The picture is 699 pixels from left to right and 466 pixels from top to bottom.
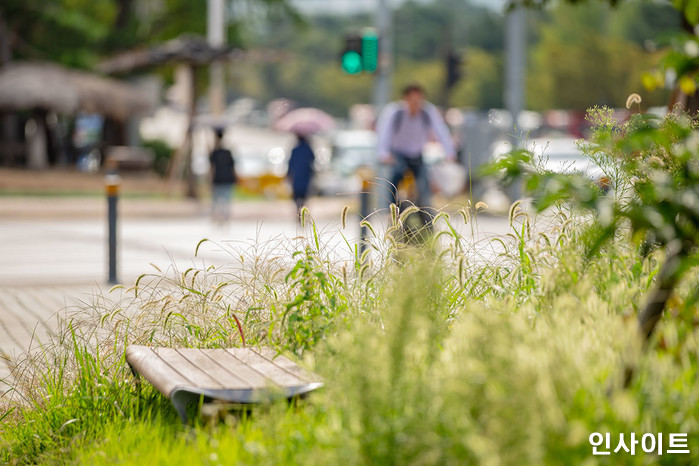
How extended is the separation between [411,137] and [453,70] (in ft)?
56.9

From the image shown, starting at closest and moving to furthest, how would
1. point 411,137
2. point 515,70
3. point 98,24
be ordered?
point 411,137
point 515,70
point 98,24

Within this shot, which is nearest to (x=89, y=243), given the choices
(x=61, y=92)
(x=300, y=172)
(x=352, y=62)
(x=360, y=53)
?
(x=300, y=172)

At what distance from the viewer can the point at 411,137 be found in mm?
13117

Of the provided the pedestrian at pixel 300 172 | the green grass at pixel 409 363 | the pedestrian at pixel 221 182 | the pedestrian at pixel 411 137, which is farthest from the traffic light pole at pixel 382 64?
the green grass at pixel 409 363

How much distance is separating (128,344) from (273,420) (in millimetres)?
1865

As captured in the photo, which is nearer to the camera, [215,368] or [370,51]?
[215,368]

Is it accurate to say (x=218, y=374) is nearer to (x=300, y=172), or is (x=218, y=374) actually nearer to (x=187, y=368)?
(x=187, y=368)

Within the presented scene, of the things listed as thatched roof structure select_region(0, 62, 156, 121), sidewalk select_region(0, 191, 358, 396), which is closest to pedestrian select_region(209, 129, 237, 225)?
sidewalk select_region(0, 191, 358, 396)

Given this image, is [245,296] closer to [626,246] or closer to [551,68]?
[626,246]

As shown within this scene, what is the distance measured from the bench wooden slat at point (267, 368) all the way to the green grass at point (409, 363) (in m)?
0.10

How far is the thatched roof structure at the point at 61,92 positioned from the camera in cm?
2950

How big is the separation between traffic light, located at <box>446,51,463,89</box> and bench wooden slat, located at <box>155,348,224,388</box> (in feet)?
85.0

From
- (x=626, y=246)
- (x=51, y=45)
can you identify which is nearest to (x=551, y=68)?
(x=51, y=45)

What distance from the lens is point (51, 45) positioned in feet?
107
